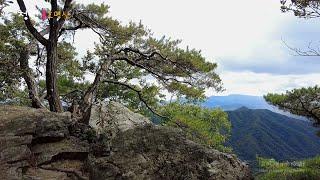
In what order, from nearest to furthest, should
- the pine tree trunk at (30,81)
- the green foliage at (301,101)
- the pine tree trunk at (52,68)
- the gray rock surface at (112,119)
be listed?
the gray rock surface at (112,119) → the pine tree trunk at (52,68) → the pine tree trunk at (30,81) → the green foliage at (301,101)

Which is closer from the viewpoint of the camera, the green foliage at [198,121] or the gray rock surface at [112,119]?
the gray rock surface at [112,119]

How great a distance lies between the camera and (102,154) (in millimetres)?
9109

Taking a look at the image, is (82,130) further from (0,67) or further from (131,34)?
(131,34)

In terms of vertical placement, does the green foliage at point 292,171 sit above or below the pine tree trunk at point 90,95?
below

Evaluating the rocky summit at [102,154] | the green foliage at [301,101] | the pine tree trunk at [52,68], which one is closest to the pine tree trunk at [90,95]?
the pine tree trunk at [52,68]

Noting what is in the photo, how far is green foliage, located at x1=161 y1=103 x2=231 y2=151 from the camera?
18.7m

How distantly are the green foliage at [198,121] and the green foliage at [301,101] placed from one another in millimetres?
3708

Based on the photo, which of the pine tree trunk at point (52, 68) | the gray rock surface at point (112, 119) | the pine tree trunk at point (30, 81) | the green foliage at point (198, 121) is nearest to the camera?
the gray rock surface at point (112, 119)

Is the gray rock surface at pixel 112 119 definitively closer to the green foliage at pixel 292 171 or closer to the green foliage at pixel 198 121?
the green foliage at pixel 198 121

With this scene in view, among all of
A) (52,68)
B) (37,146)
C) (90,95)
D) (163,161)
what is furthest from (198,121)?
(37,146)

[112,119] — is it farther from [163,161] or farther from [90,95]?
[90,95]

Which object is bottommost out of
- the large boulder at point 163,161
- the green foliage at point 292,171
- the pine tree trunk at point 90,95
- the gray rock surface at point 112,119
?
the green foliage at point 292,171

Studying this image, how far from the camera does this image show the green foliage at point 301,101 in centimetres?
1925

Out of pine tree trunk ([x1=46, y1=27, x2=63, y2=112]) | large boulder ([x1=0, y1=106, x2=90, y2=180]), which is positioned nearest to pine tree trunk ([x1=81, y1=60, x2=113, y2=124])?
large boulder ([x1=0, y1=106, x2=90, y2=180])
